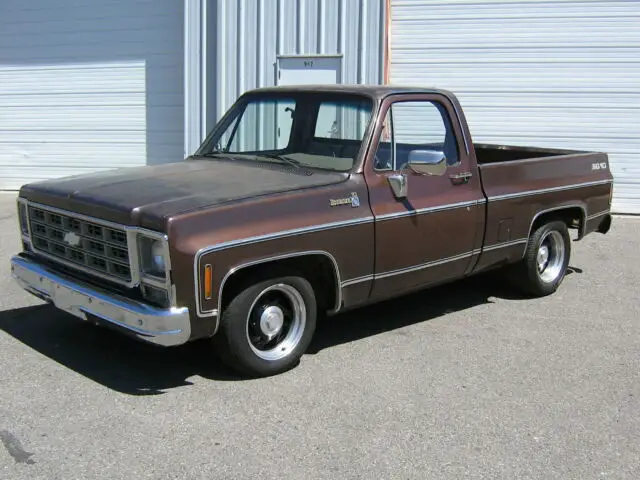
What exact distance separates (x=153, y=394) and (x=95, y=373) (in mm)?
510

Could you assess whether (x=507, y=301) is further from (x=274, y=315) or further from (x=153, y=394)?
(x=153, y=394)

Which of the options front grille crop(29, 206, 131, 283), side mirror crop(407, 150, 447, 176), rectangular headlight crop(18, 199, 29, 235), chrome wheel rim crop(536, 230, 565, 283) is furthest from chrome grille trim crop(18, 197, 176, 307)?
chrome wheel rim crop(536, 230, 565, 283)

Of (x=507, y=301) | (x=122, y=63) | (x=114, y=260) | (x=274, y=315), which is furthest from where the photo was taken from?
(x=122, y=63)

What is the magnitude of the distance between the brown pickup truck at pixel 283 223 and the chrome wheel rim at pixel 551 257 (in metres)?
0.32

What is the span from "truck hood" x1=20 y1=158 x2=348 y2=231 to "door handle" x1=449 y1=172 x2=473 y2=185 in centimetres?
105

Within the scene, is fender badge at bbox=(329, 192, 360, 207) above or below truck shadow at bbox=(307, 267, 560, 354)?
above

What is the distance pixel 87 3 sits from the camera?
40.8ft

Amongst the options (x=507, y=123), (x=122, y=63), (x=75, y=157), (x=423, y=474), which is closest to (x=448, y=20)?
(x=507, y=123)

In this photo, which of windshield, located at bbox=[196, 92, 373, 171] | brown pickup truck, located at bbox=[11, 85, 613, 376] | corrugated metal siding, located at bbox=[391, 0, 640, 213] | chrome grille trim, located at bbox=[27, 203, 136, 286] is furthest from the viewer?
corrugated metal siding, located at bbox=[391, 0, 640, 213]

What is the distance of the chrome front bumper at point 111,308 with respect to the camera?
4227mm

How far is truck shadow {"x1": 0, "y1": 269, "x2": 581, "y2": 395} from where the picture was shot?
16.0 feet

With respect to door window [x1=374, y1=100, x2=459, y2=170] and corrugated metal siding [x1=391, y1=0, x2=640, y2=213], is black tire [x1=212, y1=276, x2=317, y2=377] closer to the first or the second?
door window [x1=374, y1=100, x2=459, y2=170]

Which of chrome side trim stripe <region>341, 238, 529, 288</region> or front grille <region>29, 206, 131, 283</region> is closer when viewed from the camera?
front grille <region>29, 206, 131, 283</region>

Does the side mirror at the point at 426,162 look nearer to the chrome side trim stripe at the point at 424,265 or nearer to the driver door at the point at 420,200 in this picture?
the driver door at the point at 420,200
